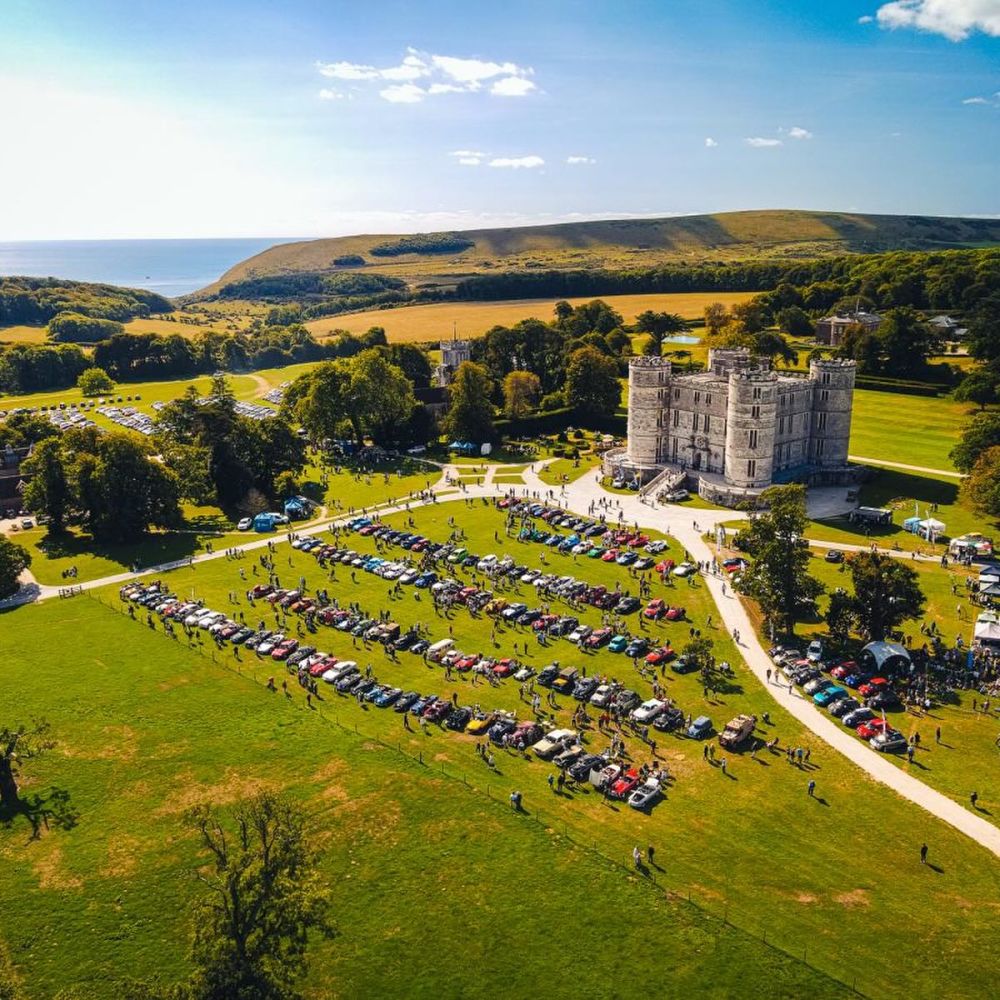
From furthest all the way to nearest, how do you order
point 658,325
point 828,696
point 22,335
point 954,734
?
point 22,335 → point 658,325 → point 828,696 → point 954,734

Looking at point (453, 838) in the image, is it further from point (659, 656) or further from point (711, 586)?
point (711, 586)

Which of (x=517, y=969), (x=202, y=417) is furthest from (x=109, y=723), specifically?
(x=202, y=417)

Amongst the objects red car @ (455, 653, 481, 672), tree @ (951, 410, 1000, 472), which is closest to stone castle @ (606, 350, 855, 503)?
tree @ (951, 410, 1000, 472)

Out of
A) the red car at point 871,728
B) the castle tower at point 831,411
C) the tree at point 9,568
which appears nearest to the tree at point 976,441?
the castle tower at point 831,411

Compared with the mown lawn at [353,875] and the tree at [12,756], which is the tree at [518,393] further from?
the tree at [12,756]

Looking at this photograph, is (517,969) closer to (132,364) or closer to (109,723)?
(109,723)

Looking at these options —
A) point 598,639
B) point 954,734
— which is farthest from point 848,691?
point 598,639
